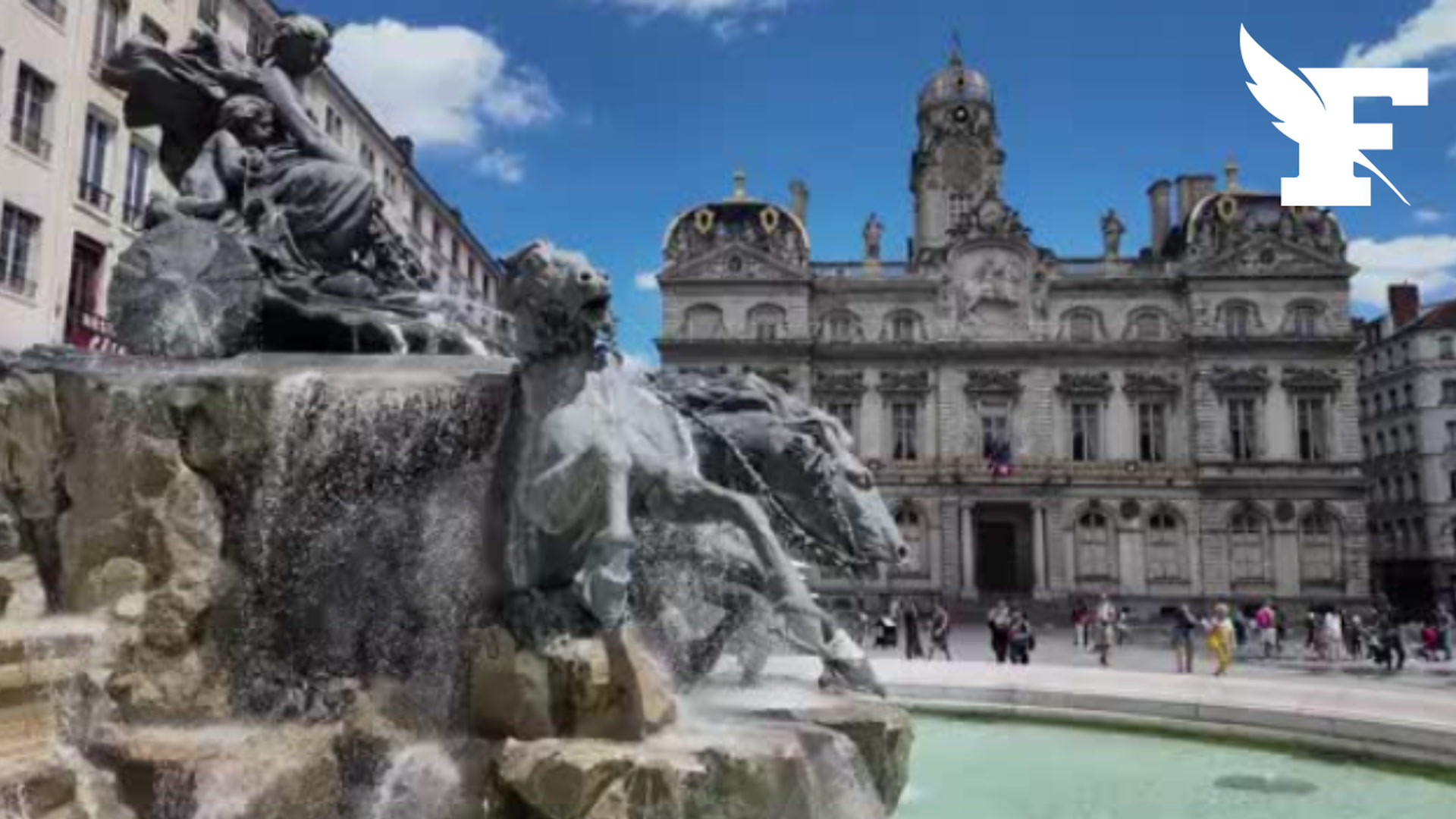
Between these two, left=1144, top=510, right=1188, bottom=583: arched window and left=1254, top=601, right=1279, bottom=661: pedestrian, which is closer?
left=1254, top=601, right=1279, bottom=661: pedestrian

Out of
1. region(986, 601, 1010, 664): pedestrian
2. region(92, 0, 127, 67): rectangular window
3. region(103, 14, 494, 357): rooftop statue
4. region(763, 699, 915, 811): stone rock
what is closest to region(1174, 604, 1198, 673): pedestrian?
region(986, 601, 1010, 664): pedestrian

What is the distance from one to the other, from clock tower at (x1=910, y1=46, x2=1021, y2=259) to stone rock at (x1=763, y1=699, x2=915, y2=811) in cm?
4801

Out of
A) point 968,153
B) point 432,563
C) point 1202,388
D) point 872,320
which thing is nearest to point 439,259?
point 872,320

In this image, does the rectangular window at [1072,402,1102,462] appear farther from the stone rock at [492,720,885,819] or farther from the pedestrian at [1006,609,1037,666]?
the stone rock at [492,720,885,819]

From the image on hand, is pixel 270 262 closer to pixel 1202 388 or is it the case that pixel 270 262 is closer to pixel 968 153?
pixel 1202 388

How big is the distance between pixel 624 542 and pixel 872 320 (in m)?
44.9

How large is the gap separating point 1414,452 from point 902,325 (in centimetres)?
3351

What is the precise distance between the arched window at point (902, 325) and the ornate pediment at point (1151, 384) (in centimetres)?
924

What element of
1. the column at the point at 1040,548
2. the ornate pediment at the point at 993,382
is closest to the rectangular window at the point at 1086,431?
the ornate pediment at the point at 993,382

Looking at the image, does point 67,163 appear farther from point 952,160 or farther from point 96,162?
point 952,160

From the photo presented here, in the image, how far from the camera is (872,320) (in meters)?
48.6

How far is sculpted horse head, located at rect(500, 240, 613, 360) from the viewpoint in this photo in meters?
4.57

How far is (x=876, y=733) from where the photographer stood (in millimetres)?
5207

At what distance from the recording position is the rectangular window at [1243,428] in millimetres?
46625
